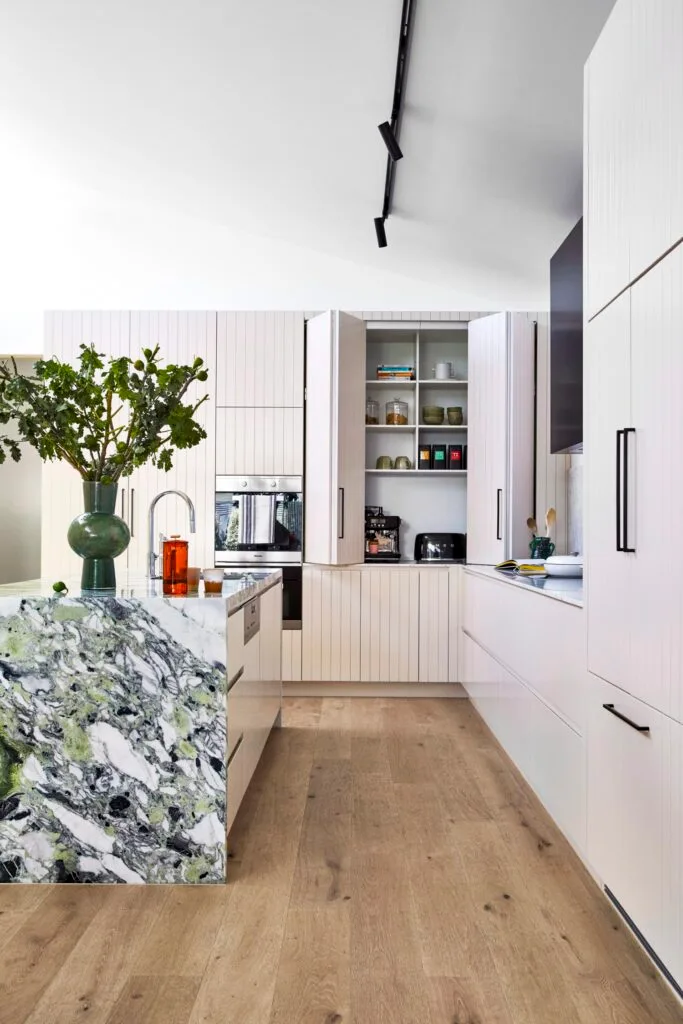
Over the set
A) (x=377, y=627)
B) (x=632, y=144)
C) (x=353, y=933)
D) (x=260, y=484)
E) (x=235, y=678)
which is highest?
(x=632, y=144)

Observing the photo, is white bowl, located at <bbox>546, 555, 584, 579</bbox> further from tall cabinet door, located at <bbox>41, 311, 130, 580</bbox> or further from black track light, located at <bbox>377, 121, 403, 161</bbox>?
tall cabinet door, located at <bbox>41, 311, 130, 580</bbox>

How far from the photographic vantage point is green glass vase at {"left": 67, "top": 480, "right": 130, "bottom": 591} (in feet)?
7.96

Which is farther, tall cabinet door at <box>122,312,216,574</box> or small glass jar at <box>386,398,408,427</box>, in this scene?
small glass jar at <box>386,398,408,427</box>

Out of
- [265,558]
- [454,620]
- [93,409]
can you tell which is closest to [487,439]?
[454,620]

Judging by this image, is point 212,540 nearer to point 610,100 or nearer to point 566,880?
point 566,880

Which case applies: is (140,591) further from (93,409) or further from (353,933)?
(353,933)

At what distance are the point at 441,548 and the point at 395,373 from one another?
1.18m

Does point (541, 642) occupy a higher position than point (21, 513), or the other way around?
point (21, 513)

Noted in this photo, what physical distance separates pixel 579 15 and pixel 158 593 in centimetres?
227

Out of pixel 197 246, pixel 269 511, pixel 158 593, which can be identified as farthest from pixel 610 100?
pixel 197 246

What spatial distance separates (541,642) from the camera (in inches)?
110

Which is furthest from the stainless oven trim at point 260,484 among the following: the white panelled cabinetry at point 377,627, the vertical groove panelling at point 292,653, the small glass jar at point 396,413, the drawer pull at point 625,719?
the drawer pull at point 625,719

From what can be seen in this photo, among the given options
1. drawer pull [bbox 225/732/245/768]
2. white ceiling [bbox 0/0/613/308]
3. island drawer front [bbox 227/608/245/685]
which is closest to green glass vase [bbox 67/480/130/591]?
island drawer front [bbox 227/608/245/685]

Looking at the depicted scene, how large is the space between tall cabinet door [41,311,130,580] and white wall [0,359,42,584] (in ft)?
4.43
